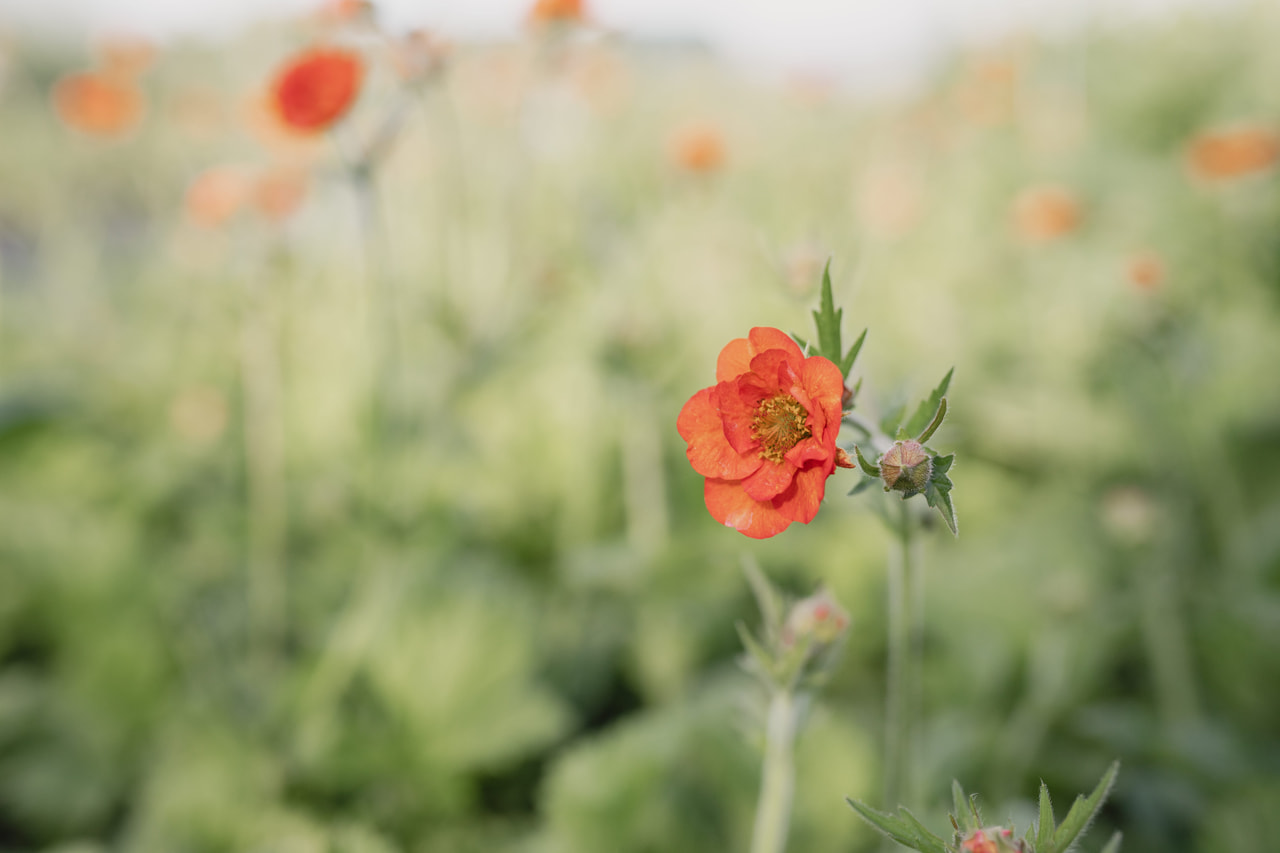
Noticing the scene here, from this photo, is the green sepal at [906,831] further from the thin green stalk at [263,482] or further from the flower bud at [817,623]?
the thin green stalk at [263,482]

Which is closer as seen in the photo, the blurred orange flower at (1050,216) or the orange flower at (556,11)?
the orange flower at (556,11)

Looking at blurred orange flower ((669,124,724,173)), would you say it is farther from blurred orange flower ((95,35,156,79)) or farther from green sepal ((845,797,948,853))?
green sepal ((845,797,948,853))

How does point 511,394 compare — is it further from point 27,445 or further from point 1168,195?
point 1168,195

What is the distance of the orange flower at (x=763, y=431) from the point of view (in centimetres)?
66

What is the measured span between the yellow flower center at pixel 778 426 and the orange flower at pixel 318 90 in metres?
1.22

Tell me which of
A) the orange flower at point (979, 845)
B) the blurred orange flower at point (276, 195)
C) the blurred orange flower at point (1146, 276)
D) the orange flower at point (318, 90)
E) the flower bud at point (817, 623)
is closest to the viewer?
the orange flower at point (979, 845)

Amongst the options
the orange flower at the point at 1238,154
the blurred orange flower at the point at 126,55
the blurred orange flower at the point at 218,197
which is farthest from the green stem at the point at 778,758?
the blurred orange flower at the point at 126,55

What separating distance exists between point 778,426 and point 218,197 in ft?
6.41

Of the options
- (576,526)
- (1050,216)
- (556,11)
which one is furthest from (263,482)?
(1050,216)

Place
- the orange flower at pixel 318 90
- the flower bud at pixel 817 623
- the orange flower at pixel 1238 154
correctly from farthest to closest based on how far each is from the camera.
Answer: the orange flower at pixel 1238 154
the orange flower at pixel 318 90
the flower bud at pixel 817 623

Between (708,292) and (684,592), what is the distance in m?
1.71

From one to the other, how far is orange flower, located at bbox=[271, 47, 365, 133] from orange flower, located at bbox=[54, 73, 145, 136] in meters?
1.73

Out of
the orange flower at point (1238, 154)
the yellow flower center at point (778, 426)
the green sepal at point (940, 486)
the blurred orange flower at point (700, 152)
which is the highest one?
the blurred orange flower at point (700, 152)

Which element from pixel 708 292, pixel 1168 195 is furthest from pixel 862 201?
pixel 1168 195
